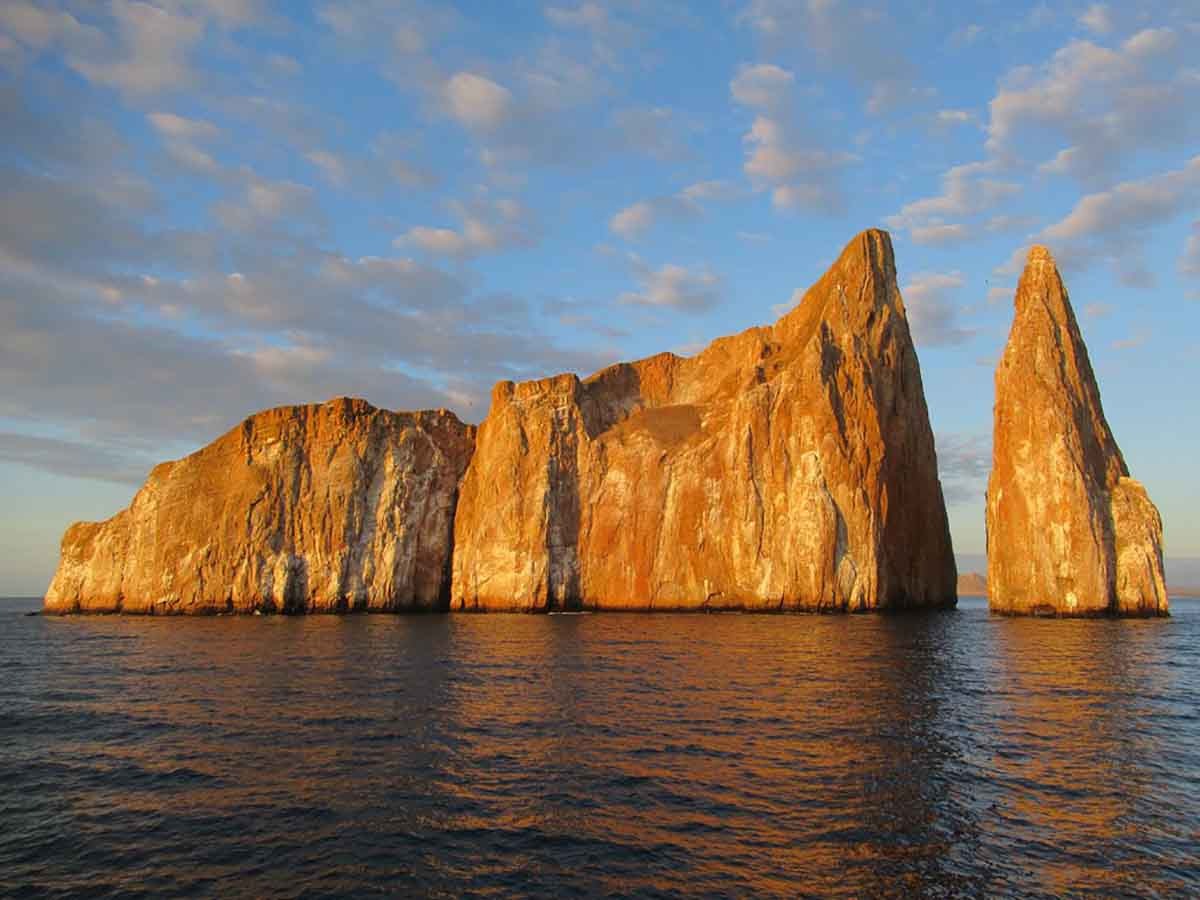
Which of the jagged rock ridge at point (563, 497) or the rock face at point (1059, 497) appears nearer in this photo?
the rock face at point (1059, 497)

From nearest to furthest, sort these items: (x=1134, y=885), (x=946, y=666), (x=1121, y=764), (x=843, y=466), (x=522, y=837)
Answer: (x=1134, y=885) → (x=522, y=837) → (x=1121, y=764) → (x=946, y=666) → (x=843, y=466)

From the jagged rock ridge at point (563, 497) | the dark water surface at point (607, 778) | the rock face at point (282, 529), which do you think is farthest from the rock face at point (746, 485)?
the dark water surface at point (607, 778)

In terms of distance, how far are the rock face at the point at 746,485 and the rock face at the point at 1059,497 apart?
923 centimetres

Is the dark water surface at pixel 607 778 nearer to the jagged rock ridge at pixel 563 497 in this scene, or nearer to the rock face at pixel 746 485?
the rock face at pixel 746 485

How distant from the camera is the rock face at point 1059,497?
187 feet

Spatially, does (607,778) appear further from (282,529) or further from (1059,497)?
(282,529)

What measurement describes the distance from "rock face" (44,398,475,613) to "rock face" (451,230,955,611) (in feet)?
17.3

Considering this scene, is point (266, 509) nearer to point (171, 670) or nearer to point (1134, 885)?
point (171, 670)

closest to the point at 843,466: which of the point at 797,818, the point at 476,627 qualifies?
the point at 476,627

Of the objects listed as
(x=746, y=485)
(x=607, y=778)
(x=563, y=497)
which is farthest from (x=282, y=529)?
(x=607, y=778)

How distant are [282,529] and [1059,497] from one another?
218 ft

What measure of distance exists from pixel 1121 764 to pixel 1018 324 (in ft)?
185

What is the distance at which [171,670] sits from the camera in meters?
31.2

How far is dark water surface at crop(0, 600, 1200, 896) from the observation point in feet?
36.2
